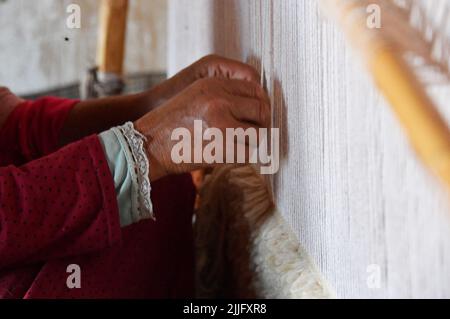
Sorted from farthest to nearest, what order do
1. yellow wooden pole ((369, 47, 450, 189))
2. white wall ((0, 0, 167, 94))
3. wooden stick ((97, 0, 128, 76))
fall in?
white wall ((0, 0, 167, 94)), wooden stick ((97, 0, 128, 76)), yellow wooden pole ((369, 47, 450, 189))

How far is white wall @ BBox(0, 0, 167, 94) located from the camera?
3.10m

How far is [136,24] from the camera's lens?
126 inches

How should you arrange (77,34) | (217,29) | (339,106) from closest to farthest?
(339,106) → (217,29) → (77,34)

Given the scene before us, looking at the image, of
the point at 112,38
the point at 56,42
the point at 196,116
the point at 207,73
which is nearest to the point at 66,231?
the point at 196,116

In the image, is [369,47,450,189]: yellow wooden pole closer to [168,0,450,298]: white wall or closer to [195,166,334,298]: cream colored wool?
[168,0,450,298]: white wall

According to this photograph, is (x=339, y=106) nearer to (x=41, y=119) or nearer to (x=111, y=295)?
(x=111, y=295)

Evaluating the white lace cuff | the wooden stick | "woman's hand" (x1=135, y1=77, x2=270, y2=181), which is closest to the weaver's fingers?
"woman's hand" (x1=135, y1=77, x2=270, y2=181)

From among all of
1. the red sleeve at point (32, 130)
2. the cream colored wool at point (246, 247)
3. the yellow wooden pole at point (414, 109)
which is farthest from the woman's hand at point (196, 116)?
the red sleeve at point (32, 130)

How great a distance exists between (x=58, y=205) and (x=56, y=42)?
2777 mm

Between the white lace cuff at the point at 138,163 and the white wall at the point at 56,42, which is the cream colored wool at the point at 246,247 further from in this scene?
the white wall at the point at 56,42

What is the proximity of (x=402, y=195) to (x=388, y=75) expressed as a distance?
0.08m

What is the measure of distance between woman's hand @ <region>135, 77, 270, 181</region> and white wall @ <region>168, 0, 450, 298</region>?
0.04 metres

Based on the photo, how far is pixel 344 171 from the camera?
1.47ft
